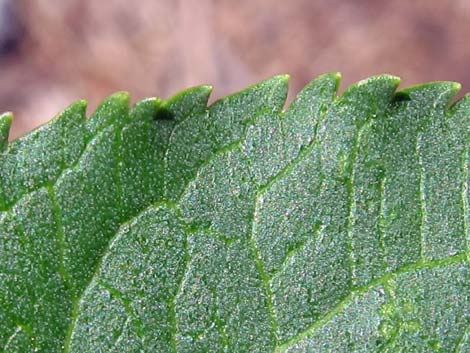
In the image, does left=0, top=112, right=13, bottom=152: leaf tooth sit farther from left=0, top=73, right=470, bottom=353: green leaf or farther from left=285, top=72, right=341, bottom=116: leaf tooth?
left=285, top=72, right=341, bottom=116: leaf tooth

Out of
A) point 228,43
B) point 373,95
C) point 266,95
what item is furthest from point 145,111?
point 228,43

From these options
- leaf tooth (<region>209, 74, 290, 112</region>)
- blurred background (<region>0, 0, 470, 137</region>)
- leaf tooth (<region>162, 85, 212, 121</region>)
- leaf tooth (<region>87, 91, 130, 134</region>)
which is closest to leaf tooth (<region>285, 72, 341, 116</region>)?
leaf tooth (<region>209, 74, 290, 112</region>)

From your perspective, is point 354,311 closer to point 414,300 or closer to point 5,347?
point 414,300

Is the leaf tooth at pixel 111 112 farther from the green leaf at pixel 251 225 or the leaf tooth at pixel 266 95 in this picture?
the leaf tooth at pixel 266 95

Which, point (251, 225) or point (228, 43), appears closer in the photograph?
point (251, 225)

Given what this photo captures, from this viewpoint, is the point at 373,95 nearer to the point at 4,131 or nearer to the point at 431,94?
the point at 431,94

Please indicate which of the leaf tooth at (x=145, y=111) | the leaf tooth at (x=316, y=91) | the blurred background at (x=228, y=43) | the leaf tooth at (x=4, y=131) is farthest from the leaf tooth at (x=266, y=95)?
the blurred background at (x=228, y=43)
